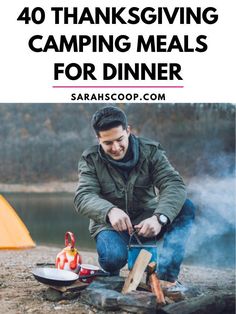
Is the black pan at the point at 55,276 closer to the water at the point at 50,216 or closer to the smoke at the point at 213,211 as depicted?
the water at the point at 50,216

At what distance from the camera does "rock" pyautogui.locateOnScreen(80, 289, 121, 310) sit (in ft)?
8.34

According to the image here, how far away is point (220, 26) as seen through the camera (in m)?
2.90

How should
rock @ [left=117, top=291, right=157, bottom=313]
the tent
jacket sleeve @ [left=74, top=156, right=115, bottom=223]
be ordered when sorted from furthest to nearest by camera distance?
the tent < jacket sleeve @ [left=74, top=156, right=115, bottom=223] < rock @ [left=117, top=291, right=157, bottom=313]

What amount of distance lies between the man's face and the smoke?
0.80m

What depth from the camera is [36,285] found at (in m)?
3.09

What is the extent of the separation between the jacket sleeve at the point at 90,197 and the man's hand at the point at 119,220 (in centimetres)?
3

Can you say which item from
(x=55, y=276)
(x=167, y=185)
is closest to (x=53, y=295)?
(x=55, y=276)

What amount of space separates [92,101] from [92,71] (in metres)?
0.17

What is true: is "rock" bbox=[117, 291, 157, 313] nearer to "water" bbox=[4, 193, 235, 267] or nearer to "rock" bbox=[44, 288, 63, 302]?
"rock" bbox=[44, 288, 63, 302]

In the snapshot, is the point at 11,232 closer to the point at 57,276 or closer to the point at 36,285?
the point at 36,285

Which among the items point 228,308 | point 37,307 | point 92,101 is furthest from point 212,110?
point 37,307

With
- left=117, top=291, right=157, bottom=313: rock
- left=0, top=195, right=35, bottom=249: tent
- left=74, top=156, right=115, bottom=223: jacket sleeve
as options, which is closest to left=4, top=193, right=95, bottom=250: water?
left=0, top=195, right=35, bottom=249: tent

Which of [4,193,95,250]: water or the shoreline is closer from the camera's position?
the shoreline

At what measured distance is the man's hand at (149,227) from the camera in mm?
2750
